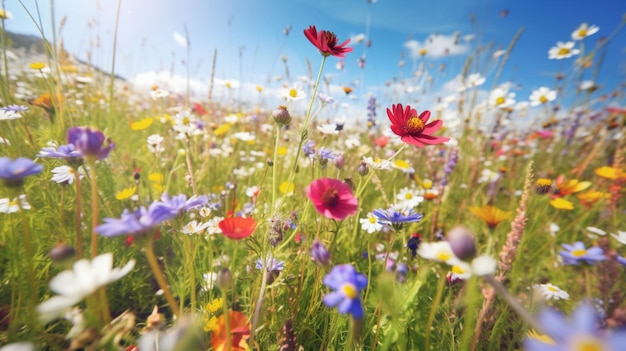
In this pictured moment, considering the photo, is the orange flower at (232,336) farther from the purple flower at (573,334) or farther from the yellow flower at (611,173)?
→ the yellow flower at (611,173)

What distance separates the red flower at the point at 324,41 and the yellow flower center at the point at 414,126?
0.27m

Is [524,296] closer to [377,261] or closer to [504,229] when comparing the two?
[504,229]

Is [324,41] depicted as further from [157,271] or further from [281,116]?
[157,271]

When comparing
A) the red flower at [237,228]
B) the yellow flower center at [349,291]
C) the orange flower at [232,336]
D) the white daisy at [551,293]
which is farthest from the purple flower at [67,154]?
the white daisy at [551,293]

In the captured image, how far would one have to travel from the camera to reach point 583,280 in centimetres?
107

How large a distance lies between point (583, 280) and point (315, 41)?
130 centimetres

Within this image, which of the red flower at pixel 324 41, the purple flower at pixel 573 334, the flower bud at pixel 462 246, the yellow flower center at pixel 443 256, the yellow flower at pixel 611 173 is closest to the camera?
the purple flower at pixel 573 334

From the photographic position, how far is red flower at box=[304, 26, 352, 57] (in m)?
0.71

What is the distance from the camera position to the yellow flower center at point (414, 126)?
676 mm

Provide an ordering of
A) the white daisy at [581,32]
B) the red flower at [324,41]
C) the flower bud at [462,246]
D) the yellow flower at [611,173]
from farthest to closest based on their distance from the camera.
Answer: the white daisy at [581,32] → the yellow flower at [611,173] → the red flower at [324,41] → the flower bud at [462,246]

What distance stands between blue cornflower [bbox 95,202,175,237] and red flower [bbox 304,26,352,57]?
53 centimetres

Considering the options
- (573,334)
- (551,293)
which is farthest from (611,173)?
(573,334)

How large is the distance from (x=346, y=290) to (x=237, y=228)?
0.80 ft

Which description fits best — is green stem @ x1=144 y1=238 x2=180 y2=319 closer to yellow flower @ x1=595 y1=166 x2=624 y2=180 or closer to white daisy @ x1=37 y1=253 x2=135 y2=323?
white daisy @ x1=37 y1=253 x2=135 y2=323
